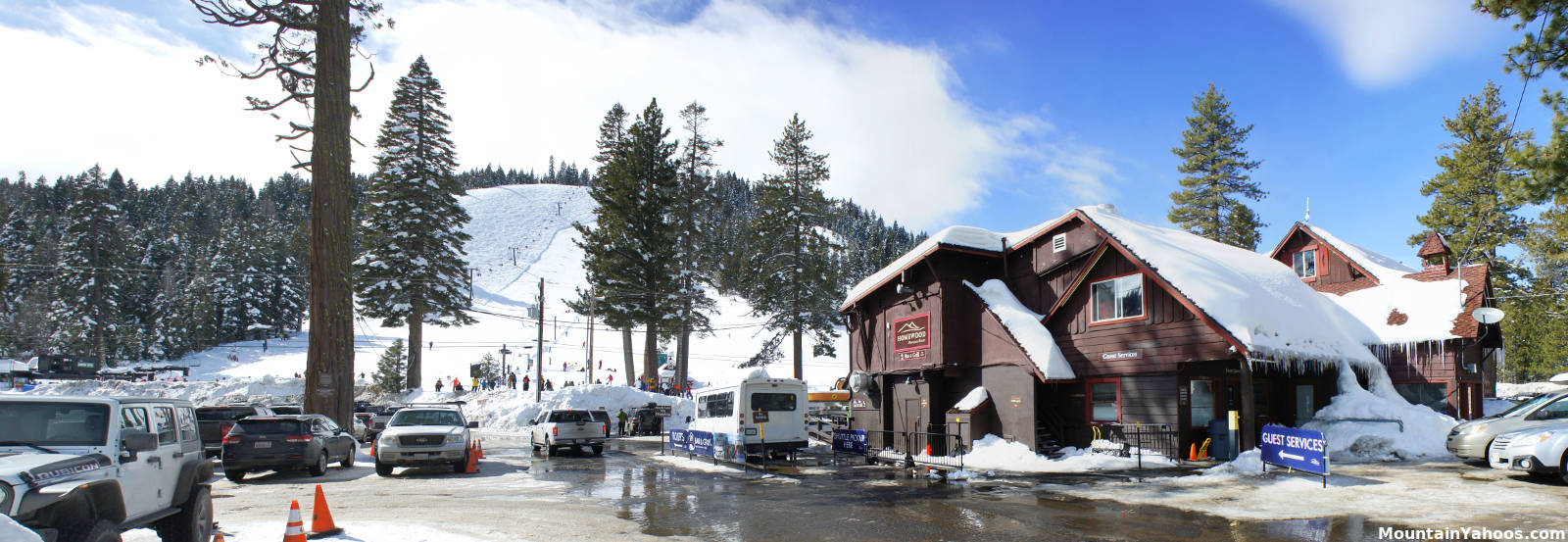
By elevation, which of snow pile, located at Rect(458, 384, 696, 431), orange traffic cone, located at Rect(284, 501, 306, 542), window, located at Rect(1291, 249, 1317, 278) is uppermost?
window, located at Rect(1291, 249, 1317, 278)

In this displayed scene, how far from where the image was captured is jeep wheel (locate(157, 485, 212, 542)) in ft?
27.6

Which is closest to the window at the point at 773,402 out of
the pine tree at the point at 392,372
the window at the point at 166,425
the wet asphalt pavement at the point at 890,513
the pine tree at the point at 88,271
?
the wet asphalt pavement at the point at 890,513

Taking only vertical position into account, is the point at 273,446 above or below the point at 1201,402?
A: below

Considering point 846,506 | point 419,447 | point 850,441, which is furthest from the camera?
point 850,441

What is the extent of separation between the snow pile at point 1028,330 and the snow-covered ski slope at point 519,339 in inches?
1111

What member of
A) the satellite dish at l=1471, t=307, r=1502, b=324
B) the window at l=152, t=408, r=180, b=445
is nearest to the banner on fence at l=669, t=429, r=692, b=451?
the window at l=152, t=408, r=180, b=445

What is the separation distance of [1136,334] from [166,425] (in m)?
19.4

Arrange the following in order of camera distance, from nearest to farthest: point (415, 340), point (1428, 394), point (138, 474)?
point (138, 474) → point (1428, 394) → point (415, 340)

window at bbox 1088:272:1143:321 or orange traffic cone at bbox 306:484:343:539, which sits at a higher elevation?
window at bbox 1088:272:1143:321

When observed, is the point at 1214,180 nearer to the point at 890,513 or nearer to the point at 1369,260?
the point at 1369,260

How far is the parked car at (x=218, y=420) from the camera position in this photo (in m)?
21.6

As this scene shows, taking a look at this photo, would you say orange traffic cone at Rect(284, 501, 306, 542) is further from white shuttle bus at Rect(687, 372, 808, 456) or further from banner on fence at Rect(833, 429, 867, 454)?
banner on fence at Rect(833, 429, 867, 454)

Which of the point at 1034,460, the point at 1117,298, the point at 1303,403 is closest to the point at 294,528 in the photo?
the point at 1034,460

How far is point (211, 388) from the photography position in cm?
5431
